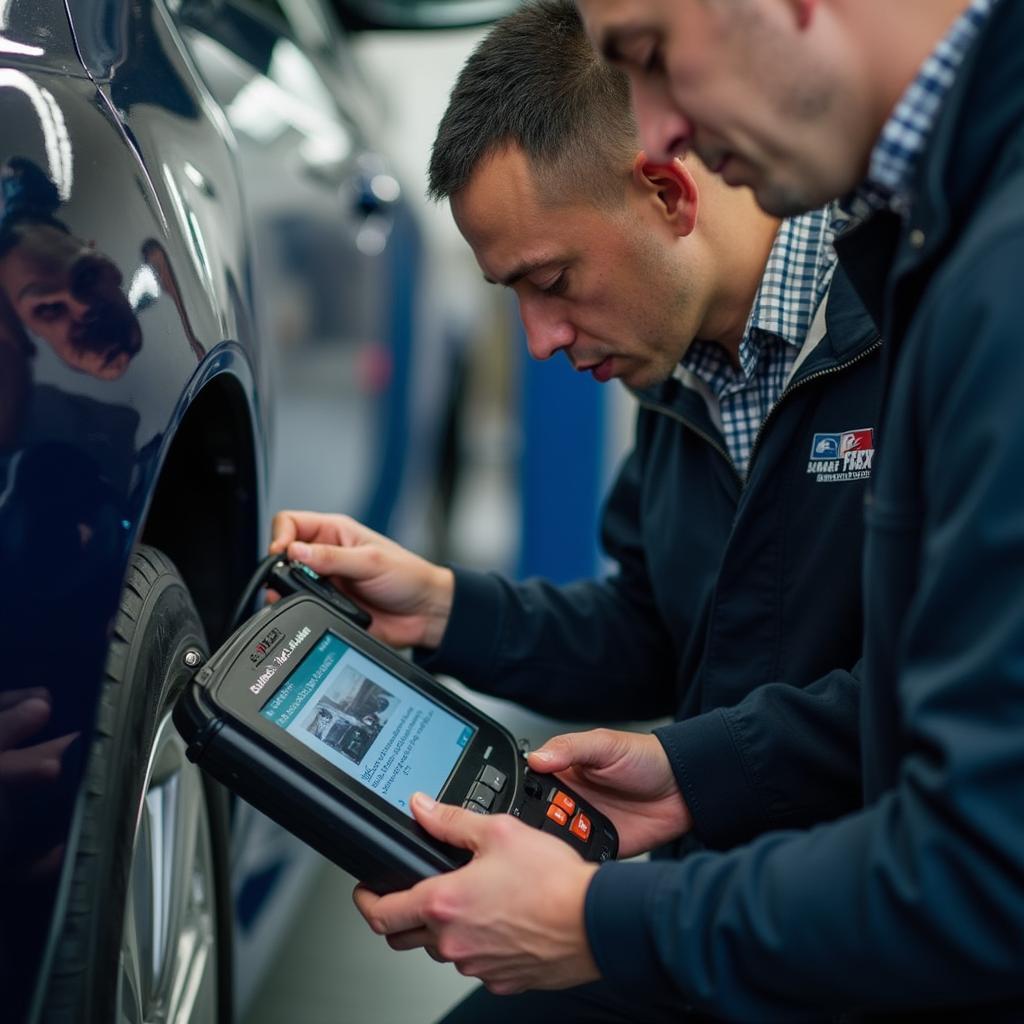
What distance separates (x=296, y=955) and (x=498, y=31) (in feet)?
4.62

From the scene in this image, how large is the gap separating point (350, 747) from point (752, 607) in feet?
1.45

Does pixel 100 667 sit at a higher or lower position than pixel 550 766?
higher

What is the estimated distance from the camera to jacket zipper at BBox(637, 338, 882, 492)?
45.7 inches

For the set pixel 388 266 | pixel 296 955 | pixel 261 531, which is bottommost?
pixel 296 955

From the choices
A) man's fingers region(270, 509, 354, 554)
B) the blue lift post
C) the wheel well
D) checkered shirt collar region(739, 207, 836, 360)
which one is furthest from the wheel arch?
the blue lift post

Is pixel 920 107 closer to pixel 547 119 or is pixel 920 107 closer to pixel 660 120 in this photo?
pixel 660 120

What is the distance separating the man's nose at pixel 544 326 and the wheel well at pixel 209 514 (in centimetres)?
→ 31

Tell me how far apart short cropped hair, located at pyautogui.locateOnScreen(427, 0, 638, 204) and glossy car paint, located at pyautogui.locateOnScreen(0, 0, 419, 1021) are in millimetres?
223

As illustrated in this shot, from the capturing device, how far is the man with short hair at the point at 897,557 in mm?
670

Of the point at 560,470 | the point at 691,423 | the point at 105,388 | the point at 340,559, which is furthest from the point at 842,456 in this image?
the point at 560,470

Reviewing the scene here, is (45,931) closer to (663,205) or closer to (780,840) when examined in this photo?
(780,840)

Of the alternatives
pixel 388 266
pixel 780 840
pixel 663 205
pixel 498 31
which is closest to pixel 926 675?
pixel 780 840

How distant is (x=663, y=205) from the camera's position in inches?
50.2

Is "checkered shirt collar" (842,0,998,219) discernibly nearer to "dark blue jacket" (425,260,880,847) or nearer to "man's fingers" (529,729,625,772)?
"dark blue jacket" (425,260,880,847)
